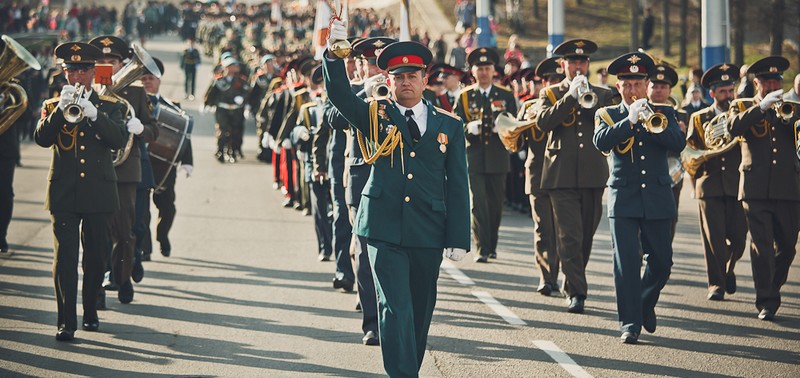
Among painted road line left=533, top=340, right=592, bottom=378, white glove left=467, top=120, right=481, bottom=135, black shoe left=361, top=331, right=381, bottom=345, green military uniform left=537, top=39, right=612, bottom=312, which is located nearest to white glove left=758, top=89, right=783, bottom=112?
green military uniform left=537, top=39, right=612, bottom=312

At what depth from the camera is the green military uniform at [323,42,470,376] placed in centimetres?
760

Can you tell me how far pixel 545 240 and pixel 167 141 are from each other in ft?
13.6

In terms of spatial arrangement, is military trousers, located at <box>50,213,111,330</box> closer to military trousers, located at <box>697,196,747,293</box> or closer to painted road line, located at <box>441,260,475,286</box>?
painted road line, located at <box>441,260,475,286</box>

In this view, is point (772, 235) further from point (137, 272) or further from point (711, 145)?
point (137, 272)

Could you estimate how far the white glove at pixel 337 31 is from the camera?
7.23 meters

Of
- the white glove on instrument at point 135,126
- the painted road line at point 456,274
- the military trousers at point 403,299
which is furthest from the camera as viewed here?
the painted road line at point 456,274

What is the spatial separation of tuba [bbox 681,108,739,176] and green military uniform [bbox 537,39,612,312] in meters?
0.92

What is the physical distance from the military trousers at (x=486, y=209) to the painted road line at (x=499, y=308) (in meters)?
2.13

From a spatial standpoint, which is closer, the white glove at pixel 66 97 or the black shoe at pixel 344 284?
the white glove at pixel 66 97

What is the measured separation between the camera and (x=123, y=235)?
1147 centimetres

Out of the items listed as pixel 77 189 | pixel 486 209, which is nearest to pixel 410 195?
pixel 77 189

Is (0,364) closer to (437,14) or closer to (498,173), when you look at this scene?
(498,173)

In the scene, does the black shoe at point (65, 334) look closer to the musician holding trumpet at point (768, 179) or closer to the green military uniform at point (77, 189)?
the green military uniform at point (77, 189)

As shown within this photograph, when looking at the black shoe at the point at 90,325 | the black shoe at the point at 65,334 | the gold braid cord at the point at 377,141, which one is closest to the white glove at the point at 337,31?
the gold braid cord at the point at 377,141
